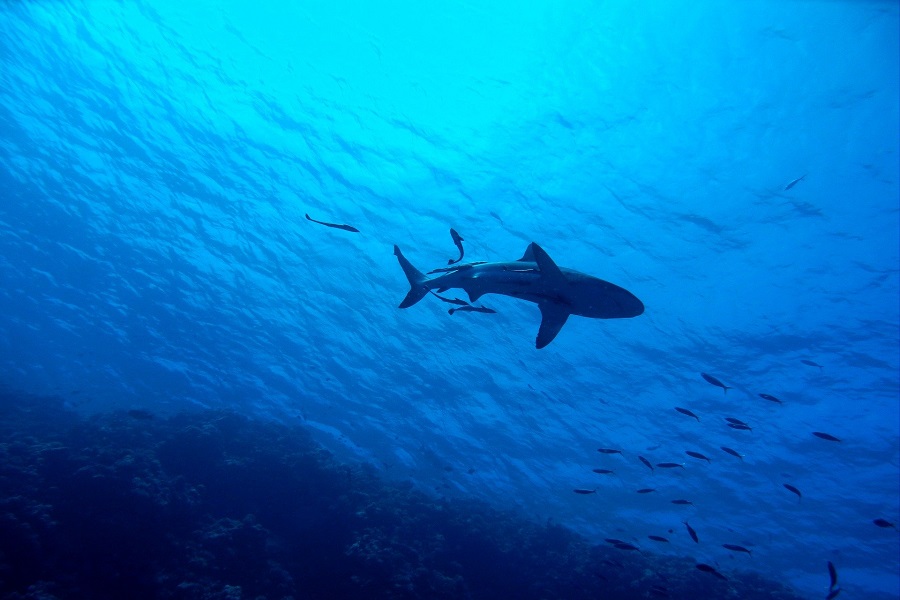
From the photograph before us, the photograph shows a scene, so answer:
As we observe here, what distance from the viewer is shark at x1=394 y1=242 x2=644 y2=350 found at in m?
5.45

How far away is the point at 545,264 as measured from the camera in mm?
5488

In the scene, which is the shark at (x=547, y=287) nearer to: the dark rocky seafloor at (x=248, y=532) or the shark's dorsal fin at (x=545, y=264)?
the shark's dorsal fin at (x=545, y=264)

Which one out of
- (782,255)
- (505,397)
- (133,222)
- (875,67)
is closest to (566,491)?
(505,397)

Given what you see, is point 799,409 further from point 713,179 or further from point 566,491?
point 566,491

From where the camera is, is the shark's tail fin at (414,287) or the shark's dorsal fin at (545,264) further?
the shark's tail fin at (414,287)

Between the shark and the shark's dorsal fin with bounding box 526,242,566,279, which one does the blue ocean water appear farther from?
the shark's dorsal fin with bounding box 526,242,566,279

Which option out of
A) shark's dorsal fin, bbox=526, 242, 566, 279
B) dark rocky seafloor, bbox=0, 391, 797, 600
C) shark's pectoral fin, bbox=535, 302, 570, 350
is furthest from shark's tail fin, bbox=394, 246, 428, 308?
dark rocky seafloor, bbox=0, 391, 797, 600

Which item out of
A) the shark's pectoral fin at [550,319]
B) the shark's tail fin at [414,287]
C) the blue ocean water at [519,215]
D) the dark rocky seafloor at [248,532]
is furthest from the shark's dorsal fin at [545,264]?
the dark rocky seafloor at [248,532]

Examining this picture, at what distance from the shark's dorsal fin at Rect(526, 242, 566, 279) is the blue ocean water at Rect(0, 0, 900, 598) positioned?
9.18 m

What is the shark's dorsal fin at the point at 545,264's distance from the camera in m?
5.38

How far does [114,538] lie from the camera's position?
41.1ft

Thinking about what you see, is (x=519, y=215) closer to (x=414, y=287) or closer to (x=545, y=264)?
(x=414, y=287)

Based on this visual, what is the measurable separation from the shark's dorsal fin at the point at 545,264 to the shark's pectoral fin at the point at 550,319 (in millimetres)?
712

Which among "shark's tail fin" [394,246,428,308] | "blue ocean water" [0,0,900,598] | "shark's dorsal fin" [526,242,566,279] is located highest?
"blue ocean water" [0,0,900,598]
